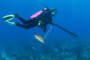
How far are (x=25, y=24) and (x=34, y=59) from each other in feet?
25.2

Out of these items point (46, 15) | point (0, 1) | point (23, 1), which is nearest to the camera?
point (46, 15)

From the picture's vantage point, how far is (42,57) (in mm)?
15742

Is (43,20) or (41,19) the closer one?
(43,20)

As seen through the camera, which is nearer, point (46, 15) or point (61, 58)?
point (46, 15)

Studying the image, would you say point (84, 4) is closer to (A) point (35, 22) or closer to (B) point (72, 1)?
(B) point (72, 1)

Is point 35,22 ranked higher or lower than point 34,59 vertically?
lower

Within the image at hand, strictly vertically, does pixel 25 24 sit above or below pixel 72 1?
below

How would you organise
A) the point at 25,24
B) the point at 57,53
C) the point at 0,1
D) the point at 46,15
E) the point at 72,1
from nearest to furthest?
1. the point at 46,15
2. the point at 25,24
3. the point at 57,53
4. the point at 0,1
5. the point at 72,1

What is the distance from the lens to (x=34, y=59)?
15391 millimetres

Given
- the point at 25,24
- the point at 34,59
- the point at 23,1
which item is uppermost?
the point at 23,1

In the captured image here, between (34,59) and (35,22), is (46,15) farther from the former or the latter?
(34,59)

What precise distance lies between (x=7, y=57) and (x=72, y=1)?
6729 inches

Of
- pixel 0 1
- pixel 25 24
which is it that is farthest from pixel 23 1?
pixel 25 24

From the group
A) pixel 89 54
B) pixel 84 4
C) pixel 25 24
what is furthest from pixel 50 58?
pixel 84 4
